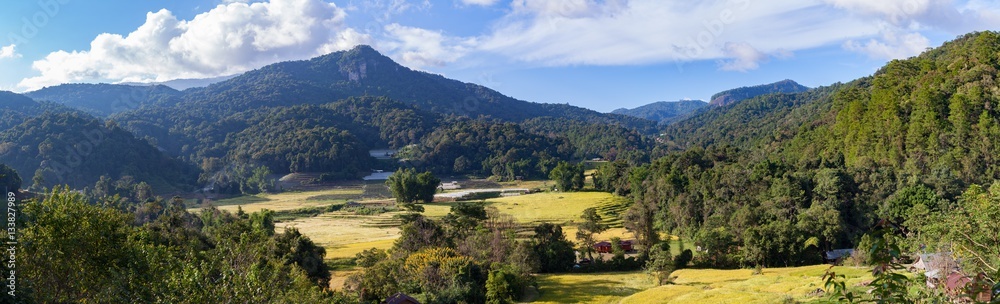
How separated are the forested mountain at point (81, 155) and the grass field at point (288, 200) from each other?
22518 millimetres

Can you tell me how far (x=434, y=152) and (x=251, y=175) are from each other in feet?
153

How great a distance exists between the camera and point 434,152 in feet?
475

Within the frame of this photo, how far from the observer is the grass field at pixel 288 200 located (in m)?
84.0

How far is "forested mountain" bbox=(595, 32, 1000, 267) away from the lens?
4220cm

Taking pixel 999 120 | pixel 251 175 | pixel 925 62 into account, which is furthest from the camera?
pixel 251 175

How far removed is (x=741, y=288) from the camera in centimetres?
2891

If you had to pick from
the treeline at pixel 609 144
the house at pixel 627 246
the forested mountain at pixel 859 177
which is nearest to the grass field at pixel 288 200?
the house at pixel 627 246

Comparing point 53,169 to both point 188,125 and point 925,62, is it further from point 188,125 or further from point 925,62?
point 925,62

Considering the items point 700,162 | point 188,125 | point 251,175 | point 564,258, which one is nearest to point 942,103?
point 700,162

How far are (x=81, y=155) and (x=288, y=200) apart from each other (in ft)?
160

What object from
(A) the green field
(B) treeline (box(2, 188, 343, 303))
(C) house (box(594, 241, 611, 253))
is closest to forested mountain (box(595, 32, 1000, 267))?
(C) house (box(594, 241, 611, 253))

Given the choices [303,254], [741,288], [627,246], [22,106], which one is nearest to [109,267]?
[303,254]

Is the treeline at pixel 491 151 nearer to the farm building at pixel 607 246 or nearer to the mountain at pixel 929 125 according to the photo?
the mountain at pixel 929 125

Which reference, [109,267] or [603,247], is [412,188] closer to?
[603,247]
